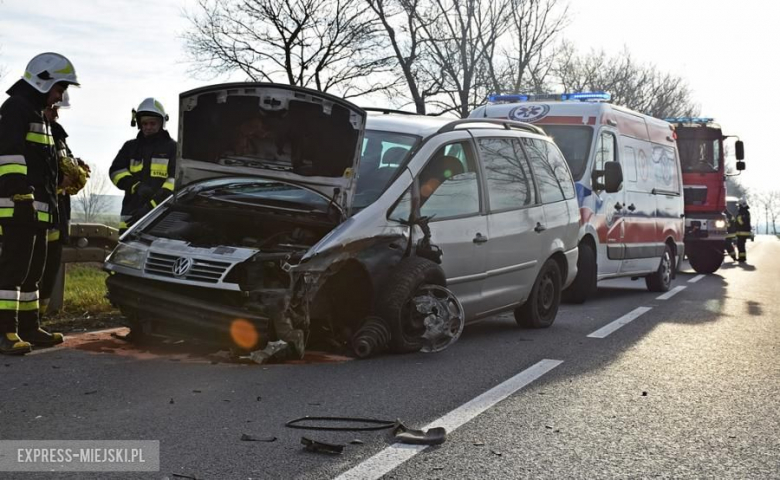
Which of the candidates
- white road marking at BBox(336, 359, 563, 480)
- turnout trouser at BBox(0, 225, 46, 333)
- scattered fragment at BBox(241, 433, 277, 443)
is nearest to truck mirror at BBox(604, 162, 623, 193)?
white road marking at BBox(336, 359, 563, 480)

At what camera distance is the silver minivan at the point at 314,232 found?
6012 millimetres

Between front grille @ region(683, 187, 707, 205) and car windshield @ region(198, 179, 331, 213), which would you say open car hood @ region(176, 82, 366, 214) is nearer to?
car windshield @ region(198, 179, 331, 213)

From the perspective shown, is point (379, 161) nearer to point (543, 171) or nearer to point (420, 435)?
point (543, 171)

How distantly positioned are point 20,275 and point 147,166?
2518mm

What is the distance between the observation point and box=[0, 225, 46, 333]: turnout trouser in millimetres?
→ 6484

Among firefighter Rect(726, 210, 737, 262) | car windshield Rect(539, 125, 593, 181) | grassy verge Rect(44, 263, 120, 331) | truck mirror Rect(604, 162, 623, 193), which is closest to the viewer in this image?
grassy verge Rect(44, 263, 120, 331)

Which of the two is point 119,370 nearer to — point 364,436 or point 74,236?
point 364,436

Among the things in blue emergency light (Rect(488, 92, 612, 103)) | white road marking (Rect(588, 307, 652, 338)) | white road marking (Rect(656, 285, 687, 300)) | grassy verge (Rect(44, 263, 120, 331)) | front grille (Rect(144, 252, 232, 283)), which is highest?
blue emergency light (Rect(488, 92, 612, 103))

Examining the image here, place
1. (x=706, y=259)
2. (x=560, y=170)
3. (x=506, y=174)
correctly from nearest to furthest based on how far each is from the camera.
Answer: (x=506, y=174) < (x=560, y=170) < (x=706, y=259)

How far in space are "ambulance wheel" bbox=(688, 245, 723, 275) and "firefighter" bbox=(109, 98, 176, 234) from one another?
1363 centimetres

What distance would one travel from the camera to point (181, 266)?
6.19 metres

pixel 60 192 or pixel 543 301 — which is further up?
pixel 60 192

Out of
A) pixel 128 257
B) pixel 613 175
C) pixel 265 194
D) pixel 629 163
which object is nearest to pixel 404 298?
pixel 265 194

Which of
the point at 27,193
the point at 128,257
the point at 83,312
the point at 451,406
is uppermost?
the point at 27,193
